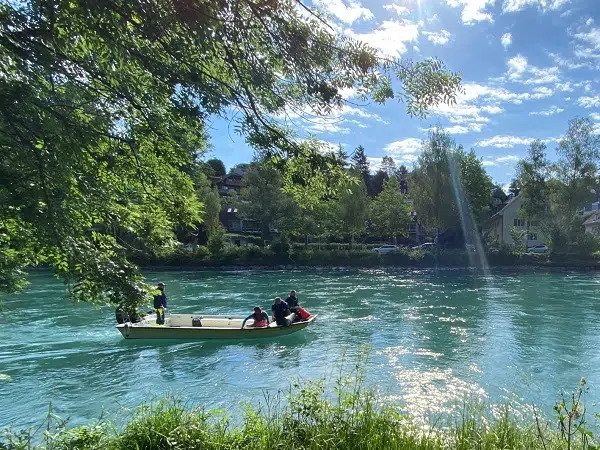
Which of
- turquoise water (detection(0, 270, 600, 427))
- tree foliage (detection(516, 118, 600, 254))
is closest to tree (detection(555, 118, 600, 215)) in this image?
tree foliage (detection(516, 118, 600, 254))

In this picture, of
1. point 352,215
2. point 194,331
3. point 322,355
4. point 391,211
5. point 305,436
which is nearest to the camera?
point 305,436

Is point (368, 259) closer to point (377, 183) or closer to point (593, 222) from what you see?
point (593, 222)

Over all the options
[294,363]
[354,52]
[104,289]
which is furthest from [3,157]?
[294,363]

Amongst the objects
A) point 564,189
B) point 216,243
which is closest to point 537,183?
point 564,189

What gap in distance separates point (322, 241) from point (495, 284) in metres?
26.0

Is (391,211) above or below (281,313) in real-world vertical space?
above

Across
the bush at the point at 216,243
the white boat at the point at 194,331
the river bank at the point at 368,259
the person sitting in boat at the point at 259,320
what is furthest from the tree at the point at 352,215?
the white boat at the point at 194,331

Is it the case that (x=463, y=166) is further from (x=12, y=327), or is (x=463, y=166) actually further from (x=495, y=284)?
(x=12, y=327)

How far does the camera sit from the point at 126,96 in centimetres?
454

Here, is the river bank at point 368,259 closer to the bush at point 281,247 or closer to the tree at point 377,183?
the bush at point 281,247

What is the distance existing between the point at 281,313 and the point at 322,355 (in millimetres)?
2766

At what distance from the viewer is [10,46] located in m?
3.81

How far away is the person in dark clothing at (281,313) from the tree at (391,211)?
42279mm

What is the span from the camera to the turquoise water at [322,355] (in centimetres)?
1099
